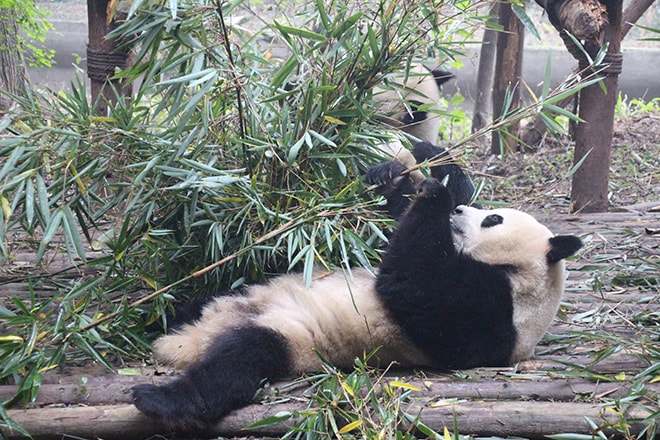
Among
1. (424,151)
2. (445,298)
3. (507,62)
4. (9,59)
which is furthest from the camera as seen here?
(507,62)

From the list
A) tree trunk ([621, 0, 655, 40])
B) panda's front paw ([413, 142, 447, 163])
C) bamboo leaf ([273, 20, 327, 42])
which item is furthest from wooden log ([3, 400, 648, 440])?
tree trunk ([621, 0, 655, 40])

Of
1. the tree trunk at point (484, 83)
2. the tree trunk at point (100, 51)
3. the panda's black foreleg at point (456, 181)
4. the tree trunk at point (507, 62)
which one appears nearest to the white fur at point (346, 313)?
the panda's black foreleg at point (456, 181)

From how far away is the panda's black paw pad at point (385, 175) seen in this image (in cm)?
293

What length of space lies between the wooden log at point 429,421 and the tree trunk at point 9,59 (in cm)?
Answer: 289

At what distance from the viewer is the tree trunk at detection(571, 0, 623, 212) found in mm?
4031

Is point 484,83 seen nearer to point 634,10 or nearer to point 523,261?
point 634,10

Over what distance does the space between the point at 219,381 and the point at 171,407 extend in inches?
6.3

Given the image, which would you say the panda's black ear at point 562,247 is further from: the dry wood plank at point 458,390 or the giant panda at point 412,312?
the dry wood plank at point 458,390

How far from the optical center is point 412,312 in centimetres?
247

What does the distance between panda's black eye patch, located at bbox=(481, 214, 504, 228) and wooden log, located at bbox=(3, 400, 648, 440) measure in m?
0.83

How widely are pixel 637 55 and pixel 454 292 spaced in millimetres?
7320

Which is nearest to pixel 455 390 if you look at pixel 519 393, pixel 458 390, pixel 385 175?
pixel 458 390

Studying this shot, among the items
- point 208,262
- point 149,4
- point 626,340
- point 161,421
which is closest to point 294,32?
point 149,4

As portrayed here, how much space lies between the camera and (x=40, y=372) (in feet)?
7.13
